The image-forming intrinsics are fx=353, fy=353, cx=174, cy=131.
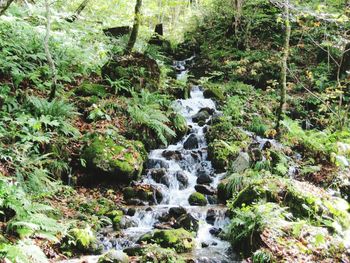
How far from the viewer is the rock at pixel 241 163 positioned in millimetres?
9516

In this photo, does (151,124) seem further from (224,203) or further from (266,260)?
(266,260)

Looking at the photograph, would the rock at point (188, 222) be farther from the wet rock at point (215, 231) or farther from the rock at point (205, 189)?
the rock at point (205, 189)

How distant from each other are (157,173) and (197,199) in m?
1.42

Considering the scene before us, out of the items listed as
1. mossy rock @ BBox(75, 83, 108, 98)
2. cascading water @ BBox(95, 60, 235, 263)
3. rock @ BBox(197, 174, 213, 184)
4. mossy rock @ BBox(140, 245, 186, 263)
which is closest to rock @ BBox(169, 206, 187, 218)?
cascading water @ BBox(95, 60, 235, 263)

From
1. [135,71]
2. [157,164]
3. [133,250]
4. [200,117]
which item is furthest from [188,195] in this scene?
[135,71]

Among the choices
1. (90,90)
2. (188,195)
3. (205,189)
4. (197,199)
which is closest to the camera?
(197,199)

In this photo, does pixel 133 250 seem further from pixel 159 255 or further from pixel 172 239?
pixel 172 239

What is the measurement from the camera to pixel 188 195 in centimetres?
879

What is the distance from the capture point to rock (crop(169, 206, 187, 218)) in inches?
298

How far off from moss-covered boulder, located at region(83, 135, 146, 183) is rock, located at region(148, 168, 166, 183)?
0.40 metres

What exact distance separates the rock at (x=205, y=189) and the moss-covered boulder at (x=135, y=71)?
4195mm

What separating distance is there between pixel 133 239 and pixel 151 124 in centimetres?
428

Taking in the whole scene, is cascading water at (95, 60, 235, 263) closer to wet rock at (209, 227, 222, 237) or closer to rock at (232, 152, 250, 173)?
wet rock at (209, 227, 222, 237)

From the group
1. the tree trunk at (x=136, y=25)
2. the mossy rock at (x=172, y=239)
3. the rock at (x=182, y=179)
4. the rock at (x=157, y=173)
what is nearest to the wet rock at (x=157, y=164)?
the rock at (x=157, y=173)
